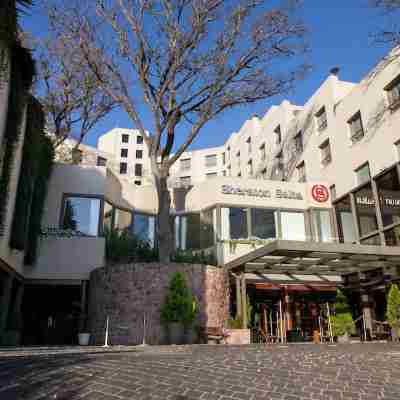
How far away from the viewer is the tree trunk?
16.3m

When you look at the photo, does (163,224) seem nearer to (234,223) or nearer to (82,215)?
(82,215)

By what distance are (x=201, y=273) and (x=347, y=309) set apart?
23.5 feet

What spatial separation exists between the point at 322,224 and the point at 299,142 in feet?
22.5

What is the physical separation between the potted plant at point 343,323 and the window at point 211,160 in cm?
3611

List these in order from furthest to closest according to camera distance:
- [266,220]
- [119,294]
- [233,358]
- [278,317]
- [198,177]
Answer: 1. [198,177]
2. [266,220]
3. [278,317]
4. [119,294]
5. [233,358]

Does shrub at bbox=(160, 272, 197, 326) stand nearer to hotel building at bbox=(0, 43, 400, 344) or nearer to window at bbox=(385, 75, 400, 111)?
hotel building at bbox=(0, 43, 400, 344)

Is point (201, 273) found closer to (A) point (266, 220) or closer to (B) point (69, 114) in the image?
(A) point (266, 220)

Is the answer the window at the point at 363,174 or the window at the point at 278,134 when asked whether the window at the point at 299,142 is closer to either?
the window at the point at 278,134

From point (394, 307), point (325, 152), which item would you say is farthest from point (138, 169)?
point (394, 307)

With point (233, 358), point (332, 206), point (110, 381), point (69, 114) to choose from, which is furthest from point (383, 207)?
Result: point (69, 114)

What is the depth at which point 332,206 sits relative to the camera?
22.0 metres

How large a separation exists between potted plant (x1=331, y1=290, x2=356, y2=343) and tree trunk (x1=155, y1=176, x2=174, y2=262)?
25.2 ft

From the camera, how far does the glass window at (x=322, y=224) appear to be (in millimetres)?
21344

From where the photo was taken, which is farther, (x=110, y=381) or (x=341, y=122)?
(x=341, y=122)
